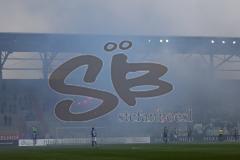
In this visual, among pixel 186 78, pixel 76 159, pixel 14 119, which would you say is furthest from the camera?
pixel 186 78

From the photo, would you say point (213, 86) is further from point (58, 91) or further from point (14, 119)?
point (14, 119)

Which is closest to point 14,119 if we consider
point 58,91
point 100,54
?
point 58,91

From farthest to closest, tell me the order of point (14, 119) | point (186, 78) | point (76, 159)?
point (186, 78) → point (14, 119) → point (76, 159)

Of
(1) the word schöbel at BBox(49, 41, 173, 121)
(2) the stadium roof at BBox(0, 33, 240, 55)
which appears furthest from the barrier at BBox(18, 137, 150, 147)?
(2) the stadium roof at BBox(0, 33, 240, 55)

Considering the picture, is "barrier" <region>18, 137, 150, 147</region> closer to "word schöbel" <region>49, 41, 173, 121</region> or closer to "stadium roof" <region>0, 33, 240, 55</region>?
"word schöbel" <region>49, 41, 173, 121</region>

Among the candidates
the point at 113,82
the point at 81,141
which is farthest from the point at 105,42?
the point at 81,141

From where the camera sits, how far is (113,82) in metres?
51.4

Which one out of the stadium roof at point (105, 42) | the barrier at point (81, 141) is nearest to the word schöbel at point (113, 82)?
the stadium roof at point (105, 42)

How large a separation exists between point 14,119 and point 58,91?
4.52m

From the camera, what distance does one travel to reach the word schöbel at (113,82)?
50.2m

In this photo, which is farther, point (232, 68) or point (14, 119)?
point (232, 68)

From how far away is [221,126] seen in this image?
2023 inches

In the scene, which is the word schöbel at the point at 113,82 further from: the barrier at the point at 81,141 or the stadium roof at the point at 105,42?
the barrier at the point at 81,141

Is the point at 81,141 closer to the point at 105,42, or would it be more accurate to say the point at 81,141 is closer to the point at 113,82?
the point at 113,82
